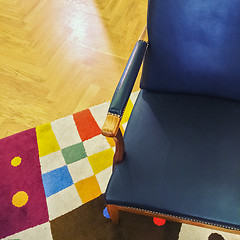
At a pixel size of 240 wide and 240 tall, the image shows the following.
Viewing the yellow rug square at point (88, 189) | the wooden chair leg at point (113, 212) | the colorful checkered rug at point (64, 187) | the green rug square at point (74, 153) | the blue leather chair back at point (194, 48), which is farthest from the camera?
the green rug square at point (74, 153)

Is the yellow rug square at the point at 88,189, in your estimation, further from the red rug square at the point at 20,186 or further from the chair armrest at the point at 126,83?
the chair armrest at the point at 126,83

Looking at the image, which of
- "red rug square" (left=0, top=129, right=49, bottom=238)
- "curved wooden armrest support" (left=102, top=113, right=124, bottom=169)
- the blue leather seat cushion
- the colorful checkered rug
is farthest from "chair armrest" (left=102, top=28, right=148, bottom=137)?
"red rug square" (left=0, top=129, right=49, bottom=238)

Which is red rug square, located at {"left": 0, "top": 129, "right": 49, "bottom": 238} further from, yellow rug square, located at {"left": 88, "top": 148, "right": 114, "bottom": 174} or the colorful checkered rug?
yellow rug square, located at {"left": 88, "top": 148, "right": 114, "bottom": 174}

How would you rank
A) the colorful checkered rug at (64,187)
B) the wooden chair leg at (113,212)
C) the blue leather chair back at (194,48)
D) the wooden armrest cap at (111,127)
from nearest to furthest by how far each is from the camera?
the wooden armrest cap at (111,127)
the blue leather chair back at (194,48)
the wooden chair leg at (113,212)
the colorful checkered rug at (64,187)

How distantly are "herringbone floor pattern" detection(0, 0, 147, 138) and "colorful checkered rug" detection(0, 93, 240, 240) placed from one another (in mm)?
150

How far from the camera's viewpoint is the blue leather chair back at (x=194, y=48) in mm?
1001

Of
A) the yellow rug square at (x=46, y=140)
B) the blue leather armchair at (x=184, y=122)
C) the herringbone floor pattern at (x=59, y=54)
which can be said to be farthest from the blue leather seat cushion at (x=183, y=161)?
the herringbone floor pattern at (x=59, y=54)

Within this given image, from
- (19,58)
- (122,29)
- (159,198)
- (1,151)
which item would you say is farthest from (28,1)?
(159,198)

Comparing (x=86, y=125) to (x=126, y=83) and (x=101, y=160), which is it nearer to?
(x=101, y=160)

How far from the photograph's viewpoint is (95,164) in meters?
1.58

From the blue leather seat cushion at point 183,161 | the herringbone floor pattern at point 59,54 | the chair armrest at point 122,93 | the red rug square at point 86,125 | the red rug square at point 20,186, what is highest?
the chair armrest at point 122,93

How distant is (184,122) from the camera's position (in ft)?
3.73

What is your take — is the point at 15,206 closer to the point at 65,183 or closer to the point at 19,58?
the point at 65,183

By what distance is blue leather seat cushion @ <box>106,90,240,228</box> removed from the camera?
3.17 feet
